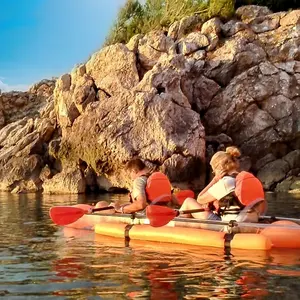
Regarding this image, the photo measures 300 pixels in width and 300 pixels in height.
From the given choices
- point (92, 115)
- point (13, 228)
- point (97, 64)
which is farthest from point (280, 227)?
point (97, 64)

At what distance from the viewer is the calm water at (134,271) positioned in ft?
22.0

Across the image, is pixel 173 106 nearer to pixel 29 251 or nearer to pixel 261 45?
pixel 261 45

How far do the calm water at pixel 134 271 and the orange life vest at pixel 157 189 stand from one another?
1032 mm

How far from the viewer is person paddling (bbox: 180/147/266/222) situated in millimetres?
10125

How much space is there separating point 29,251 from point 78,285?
3141 millimetres

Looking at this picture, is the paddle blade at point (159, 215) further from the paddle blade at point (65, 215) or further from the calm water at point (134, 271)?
the paddle blade at point (65, 215)

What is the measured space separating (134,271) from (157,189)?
3597 millimetres

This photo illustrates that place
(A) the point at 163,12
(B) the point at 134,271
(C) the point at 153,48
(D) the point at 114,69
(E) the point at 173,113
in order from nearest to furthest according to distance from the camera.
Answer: (B) the point at 134,271 → (E) the point at 173,113 → (D) the point at 114,69 → (C) the point at 153,48 → (A) the point at 163,12

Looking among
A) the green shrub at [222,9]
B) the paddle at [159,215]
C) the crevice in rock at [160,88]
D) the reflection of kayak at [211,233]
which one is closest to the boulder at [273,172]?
the crevice in rock at [160,88]

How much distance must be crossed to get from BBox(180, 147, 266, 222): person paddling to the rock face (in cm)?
1569

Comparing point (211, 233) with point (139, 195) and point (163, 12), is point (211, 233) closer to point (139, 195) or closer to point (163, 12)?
point (139, 195)

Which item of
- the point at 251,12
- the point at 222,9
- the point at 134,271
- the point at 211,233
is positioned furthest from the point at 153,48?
the point at 134,271

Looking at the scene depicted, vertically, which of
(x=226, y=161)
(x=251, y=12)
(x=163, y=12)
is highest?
Result: (x=163, y=12)

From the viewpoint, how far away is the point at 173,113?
27.2 meters
